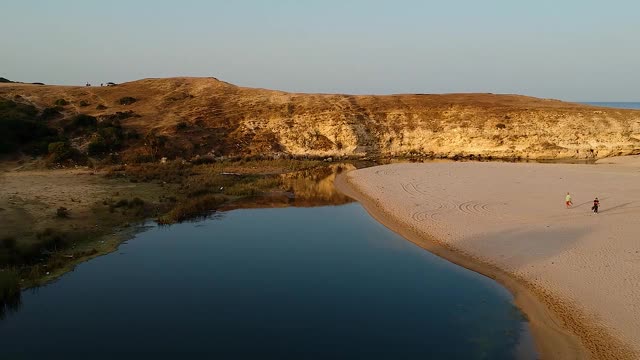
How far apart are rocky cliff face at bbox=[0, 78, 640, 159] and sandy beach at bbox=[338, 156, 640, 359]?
20.2 metres

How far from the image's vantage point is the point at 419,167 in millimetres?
46625

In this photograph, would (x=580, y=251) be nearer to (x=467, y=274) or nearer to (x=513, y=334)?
(x=467, y=274)

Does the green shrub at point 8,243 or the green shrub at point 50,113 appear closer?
the green shrub at point 8,243

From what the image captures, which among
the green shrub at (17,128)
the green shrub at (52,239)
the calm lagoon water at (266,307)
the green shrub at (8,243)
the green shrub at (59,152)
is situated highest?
the green shrub at (17,128)

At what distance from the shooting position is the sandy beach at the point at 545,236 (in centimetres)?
1323

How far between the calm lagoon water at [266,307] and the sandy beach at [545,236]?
1074 mm

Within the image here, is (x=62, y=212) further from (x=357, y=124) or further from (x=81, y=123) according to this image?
(x=357, y=124)

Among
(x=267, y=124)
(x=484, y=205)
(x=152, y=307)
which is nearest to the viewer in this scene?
(x=152, y=307)

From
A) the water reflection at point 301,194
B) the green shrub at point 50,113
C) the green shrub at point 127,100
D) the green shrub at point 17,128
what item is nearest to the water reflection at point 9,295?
the water reflection at point 301,194

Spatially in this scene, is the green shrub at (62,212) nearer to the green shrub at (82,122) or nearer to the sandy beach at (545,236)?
the sandy beach at (545,236)

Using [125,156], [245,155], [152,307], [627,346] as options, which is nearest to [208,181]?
[125,156]

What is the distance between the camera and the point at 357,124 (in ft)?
216

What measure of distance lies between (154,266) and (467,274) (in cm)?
1172

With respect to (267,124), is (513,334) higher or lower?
lower
